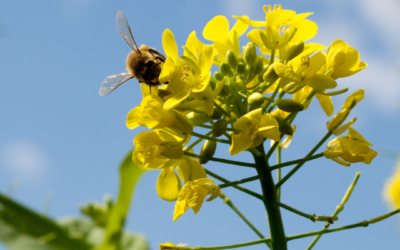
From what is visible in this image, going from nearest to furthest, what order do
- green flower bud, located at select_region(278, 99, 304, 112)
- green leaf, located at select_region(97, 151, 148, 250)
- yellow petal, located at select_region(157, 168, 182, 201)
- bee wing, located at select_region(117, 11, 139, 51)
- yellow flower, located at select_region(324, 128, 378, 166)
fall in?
1. green leaf, located at select_region(97, 151, 148, 250)
2. yellow flower, located at select_region(324, 128, 378, 166)
3. green flower bud, located at select_region(278, 99, 304, 112)
4. yellow petal, located at select_region(157, 168, 182, 201)
5. bee wing, located at select_region(117, 11, 139, 51)

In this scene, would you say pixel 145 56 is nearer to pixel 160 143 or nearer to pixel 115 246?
pixel 160 143

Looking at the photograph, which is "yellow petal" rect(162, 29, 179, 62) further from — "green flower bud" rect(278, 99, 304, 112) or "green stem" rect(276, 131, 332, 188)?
"green stem" rect(276, 131, 332, 188)

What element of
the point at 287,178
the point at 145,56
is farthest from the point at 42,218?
the point at 145,56

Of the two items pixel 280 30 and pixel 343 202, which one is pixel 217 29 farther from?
pixel 343 202

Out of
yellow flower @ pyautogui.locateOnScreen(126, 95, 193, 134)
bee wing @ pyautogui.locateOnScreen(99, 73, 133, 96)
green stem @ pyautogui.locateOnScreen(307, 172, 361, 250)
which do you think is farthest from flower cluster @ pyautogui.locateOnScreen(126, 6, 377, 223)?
bee wing @ pyautogui.locateOnScreen(99, 73, 133, 96)

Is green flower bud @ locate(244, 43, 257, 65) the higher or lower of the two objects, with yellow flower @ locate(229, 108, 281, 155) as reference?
higher

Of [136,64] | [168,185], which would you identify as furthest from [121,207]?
[136,64]

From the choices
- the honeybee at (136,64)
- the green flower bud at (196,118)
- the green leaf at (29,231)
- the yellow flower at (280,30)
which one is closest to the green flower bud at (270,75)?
the yellow flower at (280,30)

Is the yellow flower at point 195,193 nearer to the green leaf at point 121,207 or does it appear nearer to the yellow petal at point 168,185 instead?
the yellow petal at point 168,185
